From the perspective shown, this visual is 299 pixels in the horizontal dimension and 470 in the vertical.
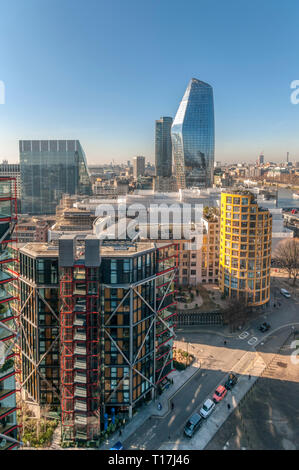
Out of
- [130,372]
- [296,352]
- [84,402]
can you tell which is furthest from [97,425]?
[296,352]

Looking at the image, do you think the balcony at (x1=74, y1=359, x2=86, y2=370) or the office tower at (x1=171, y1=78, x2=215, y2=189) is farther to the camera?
the office tower at (x1=171, y1=78, x2=215, y2=189)

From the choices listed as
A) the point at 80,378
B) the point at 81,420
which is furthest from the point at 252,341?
the point at 80,378

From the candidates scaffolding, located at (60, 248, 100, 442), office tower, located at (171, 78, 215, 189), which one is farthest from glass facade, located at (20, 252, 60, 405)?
office tower, located at (171, 78, 215, 189)

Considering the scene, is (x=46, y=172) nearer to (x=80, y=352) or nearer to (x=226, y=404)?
(x=80, y=352)

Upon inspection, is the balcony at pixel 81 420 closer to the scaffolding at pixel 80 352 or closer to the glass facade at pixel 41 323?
the scaffolding at pixel 80 352

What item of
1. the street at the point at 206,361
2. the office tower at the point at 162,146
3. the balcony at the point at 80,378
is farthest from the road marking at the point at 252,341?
the office tower at the point at 162,146

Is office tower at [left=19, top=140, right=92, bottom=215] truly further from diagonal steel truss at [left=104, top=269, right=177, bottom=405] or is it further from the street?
diagonal steel truss at [left=104, top=269, right=177, bottom=405]
